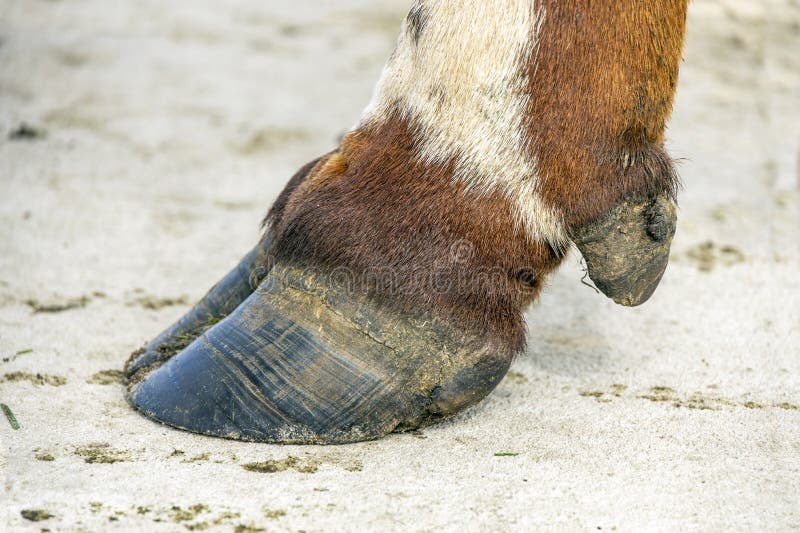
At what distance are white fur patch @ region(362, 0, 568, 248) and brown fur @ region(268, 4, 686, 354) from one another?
20mm

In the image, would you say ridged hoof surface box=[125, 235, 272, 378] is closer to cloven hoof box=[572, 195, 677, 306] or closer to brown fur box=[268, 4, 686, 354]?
brown fur box=[268, 4, 686, 354]

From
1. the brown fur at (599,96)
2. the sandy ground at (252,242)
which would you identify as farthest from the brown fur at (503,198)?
the sandy ground at (252,242)

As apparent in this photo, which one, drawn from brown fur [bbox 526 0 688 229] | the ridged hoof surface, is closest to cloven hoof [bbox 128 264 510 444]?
the ridged hoof surface

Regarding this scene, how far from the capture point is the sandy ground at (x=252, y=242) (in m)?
1.60

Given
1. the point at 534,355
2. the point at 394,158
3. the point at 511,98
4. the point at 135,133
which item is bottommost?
the point at 534,355

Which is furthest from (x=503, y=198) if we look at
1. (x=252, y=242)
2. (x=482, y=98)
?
(x=252, y=242)

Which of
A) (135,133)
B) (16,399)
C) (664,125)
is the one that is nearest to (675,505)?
(664,125)

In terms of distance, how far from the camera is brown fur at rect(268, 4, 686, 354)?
1566 millimetres

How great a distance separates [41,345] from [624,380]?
1317 mm

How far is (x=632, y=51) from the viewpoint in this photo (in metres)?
1.56

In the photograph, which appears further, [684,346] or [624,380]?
[684,346]

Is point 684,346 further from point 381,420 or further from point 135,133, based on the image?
point 135,133

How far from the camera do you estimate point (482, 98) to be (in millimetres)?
1621

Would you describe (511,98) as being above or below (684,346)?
above
